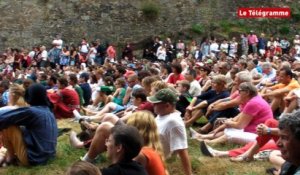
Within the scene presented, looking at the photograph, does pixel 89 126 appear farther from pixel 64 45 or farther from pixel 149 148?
pixel 64 45

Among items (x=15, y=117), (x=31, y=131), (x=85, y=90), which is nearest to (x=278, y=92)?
(x=31, y=131)

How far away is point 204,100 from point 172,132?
3.51 meters

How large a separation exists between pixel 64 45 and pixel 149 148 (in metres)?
23.0

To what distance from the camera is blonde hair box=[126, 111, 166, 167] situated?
5.31m

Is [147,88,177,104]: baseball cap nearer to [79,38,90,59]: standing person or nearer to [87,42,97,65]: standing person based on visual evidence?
[87,42,97,65]: standing person

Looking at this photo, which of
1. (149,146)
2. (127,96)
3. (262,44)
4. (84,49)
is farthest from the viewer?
(262,44)

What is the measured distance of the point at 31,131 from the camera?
7.37m

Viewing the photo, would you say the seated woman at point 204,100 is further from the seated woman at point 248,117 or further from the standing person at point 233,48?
the standing person at point 233,48

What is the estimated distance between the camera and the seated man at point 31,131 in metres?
7.21

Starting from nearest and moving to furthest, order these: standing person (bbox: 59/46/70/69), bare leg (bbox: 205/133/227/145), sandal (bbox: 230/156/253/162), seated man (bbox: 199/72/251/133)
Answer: sandal (bbox: 230/156/253/162) < bare leg (bbox: 205/133/227/145) < seated man (bbox: 199/72/251/133) < standing person (bbox: 59/46/70/69)

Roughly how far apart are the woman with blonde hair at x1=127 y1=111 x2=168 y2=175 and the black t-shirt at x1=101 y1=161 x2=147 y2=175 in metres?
0.45

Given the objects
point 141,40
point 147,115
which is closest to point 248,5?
point 141,40

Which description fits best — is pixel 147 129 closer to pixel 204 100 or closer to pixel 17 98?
pixel 17 98

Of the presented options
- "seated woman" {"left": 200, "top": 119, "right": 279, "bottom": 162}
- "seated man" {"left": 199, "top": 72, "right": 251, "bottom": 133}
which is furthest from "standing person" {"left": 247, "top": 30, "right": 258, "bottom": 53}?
"seated woman" {"left": 200, "top": 119, "right": 279, "bottom": 162}
